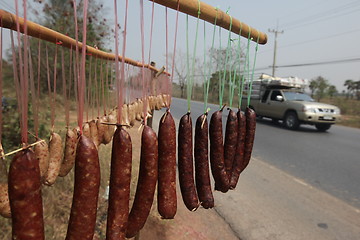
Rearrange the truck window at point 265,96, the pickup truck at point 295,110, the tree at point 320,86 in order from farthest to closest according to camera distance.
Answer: the tree at point 320,86 → the truck window at point 265,96 → the pickup truck at point 295,110

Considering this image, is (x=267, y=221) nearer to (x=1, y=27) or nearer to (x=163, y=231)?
(x=163, y=231)

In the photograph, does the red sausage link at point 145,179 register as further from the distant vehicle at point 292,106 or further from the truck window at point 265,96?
the truck window at point 265,96

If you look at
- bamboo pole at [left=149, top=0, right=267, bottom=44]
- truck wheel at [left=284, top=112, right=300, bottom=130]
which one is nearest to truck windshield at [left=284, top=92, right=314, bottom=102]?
truck wheel at [left=284, top=112, right=300, bottom=130]

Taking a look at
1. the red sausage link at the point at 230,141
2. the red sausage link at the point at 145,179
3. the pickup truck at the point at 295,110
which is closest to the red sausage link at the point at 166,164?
the red sausage link at the point at 145,179

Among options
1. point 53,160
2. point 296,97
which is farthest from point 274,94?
point 53,160

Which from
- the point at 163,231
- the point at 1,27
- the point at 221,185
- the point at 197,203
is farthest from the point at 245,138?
the point at 163,231

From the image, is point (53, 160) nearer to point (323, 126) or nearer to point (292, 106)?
point (292, 106)

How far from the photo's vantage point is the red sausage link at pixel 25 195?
783mm

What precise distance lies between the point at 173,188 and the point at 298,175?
186 inches

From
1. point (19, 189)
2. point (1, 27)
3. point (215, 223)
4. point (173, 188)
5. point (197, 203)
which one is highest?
point (1, 27)

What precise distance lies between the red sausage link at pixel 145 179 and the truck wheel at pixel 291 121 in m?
10.5

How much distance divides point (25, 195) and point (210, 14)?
1.16 meters

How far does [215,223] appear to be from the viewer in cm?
322

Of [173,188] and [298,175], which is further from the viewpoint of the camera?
[298,175]
